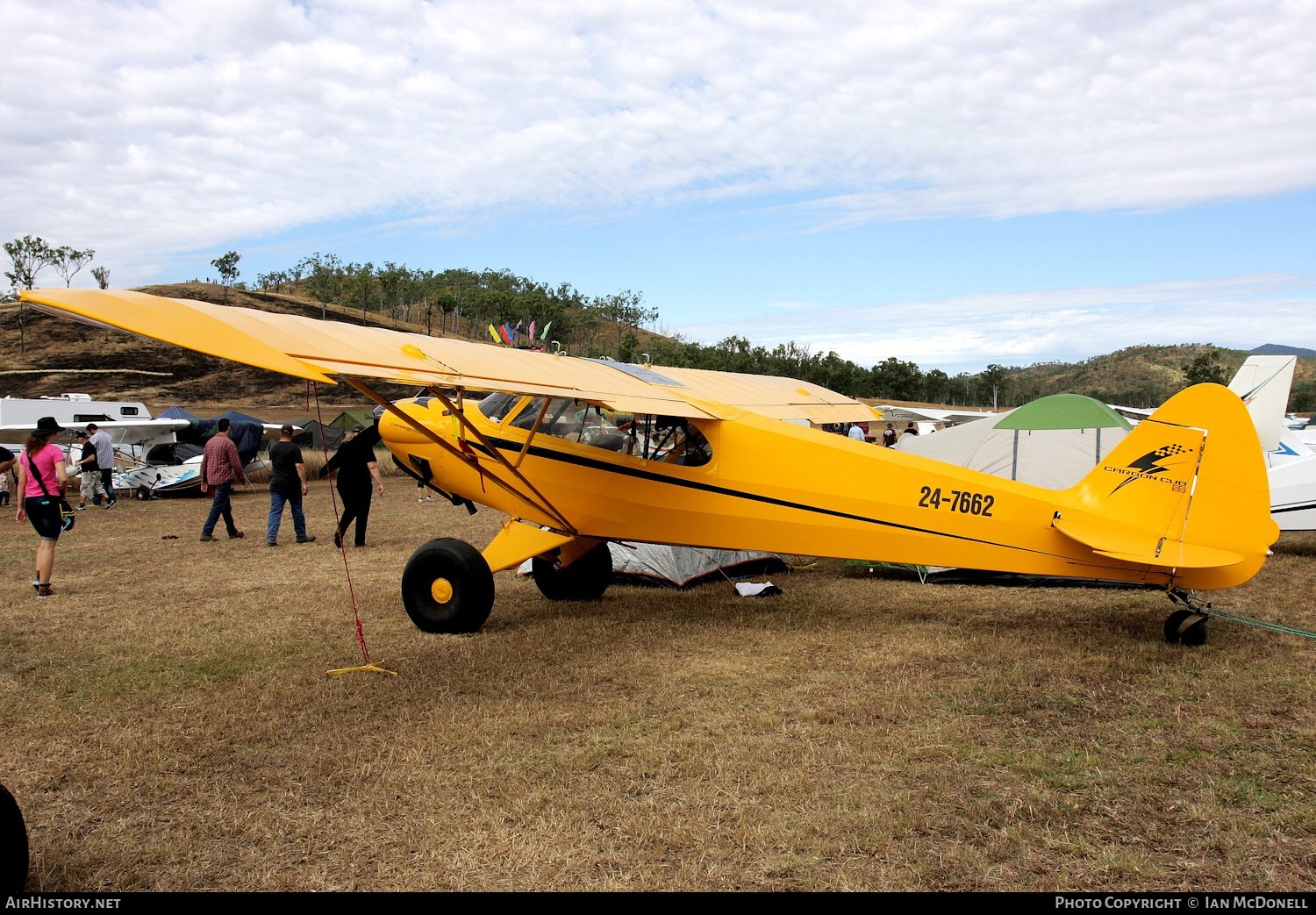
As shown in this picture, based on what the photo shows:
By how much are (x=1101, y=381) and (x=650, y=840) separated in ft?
345

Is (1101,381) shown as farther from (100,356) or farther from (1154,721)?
(1154,721)

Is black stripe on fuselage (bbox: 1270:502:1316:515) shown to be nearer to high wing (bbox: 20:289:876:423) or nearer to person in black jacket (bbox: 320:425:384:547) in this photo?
high wing (bbox: 20:289:876:423)

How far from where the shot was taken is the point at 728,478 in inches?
275

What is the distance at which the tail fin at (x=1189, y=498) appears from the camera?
5871 millimetres

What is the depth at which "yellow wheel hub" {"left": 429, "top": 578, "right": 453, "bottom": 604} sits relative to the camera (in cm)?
699

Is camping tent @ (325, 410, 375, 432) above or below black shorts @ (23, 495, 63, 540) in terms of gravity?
below

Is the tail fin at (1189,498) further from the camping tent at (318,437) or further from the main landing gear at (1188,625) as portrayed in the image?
the camping tent at (318,437)

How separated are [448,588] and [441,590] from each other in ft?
0.24

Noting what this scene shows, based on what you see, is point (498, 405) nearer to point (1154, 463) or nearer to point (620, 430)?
point (620, 430)

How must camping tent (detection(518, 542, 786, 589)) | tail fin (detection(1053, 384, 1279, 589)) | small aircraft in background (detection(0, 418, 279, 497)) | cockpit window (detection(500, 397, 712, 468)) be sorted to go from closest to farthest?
tail fin (detection(1053, 384, 1279, 589)) < cockpit window (detection(500, 397, 712, 468)) < camping tent (detection(518, 542, 786, 589)) < small aircraft in background (detection(0, 418, 279, 497))

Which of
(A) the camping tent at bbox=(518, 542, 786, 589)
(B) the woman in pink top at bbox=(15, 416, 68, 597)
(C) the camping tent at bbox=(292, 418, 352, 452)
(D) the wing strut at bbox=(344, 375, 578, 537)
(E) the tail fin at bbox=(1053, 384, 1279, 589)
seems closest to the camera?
(E) the tail fin at bbox=(1053, 384, 1279, 589)

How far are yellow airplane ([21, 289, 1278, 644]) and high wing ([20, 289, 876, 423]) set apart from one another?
0.10 feet

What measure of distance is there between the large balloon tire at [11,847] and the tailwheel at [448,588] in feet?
12.9

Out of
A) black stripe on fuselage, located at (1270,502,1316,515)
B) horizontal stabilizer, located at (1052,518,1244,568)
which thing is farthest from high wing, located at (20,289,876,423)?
black stripe on fuselage, located at (1270,502,1316,515)
